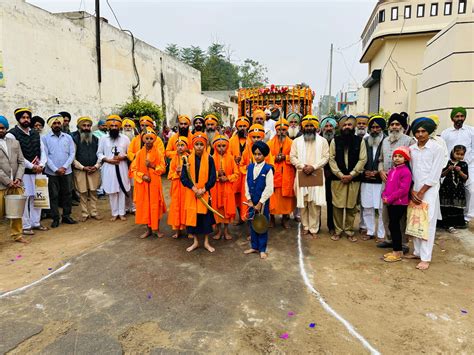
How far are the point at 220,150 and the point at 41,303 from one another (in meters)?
2.82

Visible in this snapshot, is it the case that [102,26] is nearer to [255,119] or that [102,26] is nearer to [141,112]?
[141,112]

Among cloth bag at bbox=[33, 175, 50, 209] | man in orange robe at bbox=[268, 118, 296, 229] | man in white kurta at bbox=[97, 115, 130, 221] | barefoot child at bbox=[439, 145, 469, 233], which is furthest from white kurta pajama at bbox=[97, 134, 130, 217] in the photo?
barefoot child at bbox=[439, 145, 469, 233]

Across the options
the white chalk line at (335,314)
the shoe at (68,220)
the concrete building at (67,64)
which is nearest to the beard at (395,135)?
the white chalk line at (335,314)

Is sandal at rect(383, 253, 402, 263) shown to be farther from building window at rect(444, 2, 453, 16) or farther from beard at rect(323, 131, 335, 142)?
building window at rect(444, 2, 453, 16)

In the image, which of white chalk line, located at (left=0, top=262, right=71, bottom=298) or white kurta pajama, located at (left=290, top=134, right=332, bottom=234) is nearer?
white chalk line, located at (left=0, top=262, right=71, bottom=298)

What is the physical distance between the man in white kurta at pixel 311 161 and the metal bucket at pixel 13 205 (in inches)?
160

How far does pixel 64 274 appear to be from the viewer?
4055 mm

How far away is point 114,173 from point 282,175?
3074 millimetres

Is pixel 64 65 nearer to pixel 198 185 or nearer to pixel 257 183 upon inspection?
pixel 198 185

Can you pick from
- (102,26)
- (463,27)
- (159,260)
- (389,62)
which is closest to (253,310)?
(159,260)

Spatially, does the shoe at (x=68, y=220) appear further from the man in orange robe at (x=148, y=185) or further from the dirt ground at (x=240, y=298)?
the man in orange robe at (x=148, y=185)

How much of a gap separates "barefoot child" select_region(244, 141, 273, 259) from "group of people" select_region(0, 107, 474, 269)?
0.5 inches

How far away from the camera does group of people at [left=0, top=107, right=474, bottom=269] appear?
441 cm

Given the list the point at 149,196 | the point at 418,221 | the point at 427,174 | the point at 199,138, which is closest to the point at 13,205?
the point at 149,196
